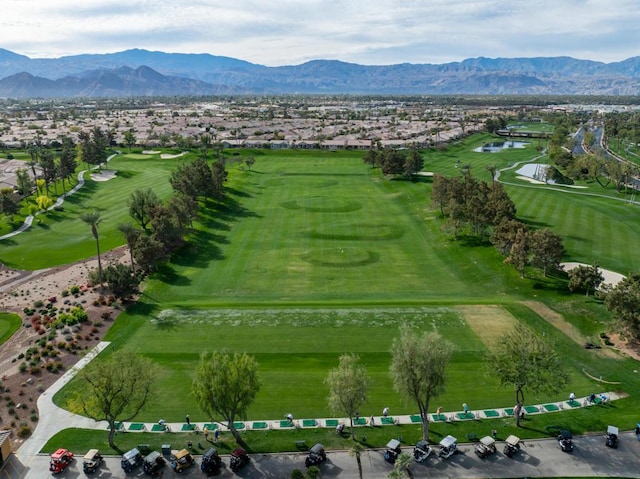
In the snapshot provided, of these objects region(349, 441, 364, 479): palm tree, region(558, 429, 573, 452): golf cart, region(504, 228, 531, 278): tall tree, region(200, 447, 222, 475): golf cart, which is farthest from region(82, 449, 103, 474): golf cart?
region(504, 228, 531, 278): tall tree

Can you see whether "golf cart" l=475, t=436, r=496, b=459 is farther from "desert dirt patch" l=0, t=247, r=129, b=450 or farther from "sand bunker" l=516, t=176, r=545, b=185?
"sand bunker" l=516, t=176, r=545, b=185

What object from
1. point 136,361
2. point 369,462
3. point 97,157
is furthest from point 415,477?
point 97,157

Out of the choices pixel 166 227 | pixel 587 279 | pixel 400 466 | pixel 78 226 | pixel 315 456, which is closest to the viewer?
pixel 400 466

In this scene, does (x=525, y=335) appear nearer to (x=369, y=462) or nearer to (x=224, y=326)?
(x=369, y=462)

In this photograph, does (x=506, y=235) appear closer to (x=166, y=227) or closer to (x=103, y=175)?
(x=166, y=227)

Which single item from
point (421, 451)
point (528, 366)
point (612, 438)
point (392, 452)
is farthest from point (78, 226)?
point (612, 438)

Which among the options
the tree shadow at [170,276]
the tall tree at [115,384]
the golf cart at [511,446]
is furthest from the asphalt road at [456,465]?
the tree shadow at [170,276]
